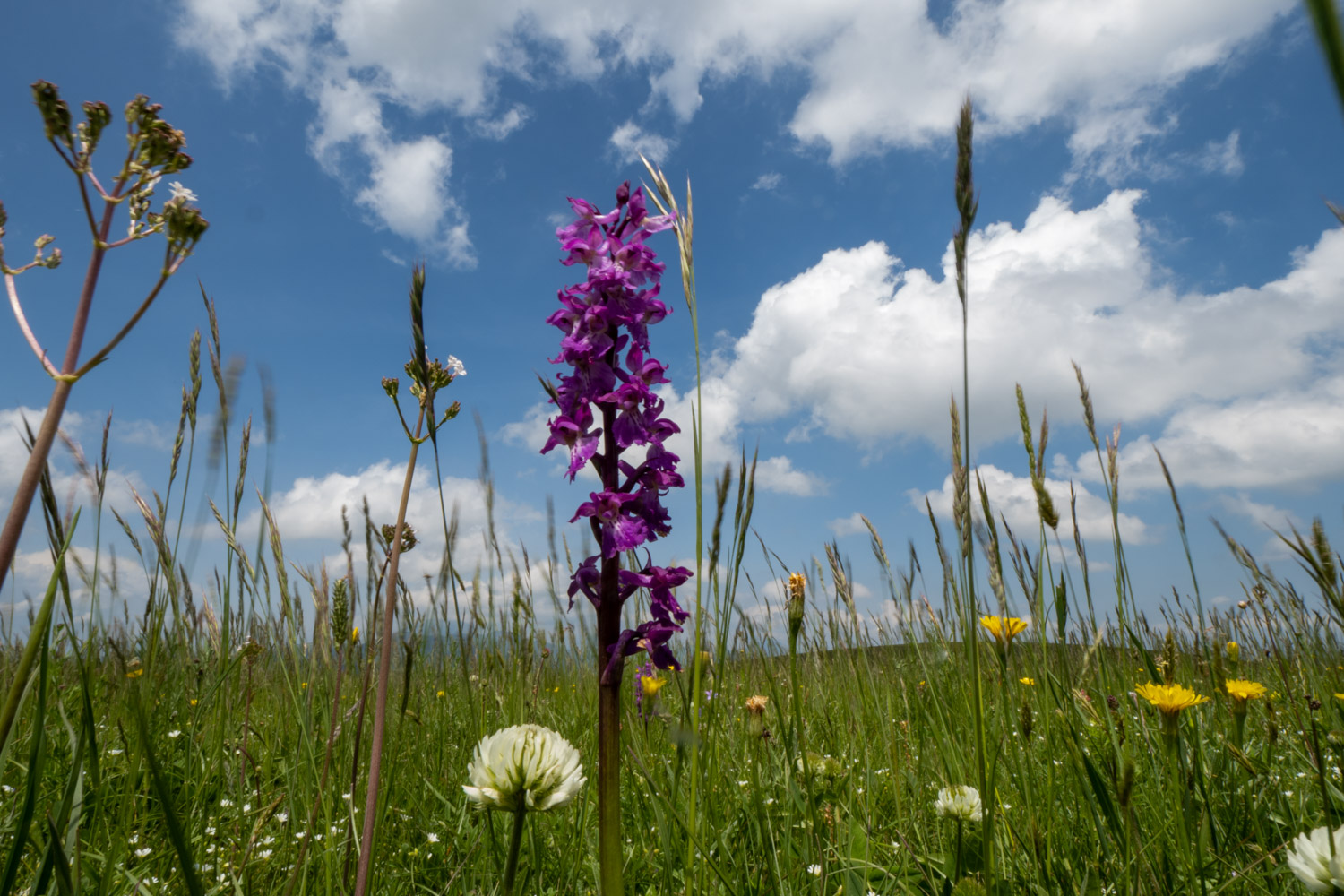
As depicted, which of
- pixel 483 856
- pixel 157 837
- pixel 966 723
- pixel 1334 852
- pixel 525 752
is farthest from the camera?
pixel 966 723

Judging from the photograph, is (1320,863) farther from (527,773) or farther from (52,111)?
(52,111)

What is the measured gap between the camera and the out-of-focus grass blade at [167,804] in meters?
0.76

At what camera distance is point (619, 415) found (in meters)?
1.99

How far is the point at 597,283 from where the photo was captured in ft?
6.34

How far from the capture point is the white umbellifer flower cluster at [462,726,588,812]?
1388 mm

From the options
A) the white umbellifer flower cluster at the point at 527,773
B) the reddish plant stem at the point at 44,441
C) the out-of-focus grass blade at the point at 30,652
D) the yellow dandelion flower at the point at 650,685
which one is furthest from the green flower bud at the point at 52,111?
the yellow dandelion flower at the point at 650,685

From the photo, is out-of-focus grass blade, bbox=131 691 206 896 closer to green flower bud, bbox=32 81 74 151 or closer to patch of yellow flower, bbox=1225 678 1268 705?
green flower bud, bbox=32 81 74 151

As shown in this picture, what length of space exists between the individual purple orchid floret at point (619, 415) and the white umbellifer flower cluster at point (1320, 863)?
1.31 metres

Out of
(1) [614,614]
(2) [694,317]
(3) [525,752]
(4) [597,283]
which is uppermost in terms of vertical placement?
(4) [597,283]

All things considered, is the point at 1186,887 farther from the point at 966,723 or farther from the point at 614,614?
→ the point at 614,614

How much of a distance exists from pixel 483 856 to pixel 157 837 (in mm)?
1267

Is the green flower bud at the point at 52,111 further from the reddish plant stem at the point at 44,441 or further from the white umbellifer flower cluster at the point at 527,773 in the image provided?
the white umbellifer flower cluster at the point at 527,773

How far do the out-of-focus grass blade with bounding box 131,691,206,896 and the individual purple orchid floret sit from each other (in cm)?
98

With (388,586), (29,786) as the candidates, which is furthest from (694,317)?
(29,786)
